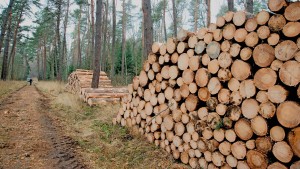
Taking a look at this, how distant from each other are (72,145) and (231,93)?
12.3 feet

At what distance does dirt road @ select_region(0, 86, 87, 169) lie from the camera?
4.93 metres

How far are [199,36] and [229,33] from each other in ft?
2.41

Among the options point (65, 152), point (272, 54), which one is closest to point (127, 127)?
point (65, 152)

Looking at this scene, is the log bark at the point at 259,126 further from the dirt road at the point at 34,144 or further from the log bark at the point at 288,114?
the dirt road at the point at 34,144

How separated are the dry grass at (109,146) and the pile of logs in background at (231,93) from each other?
295 millimetres

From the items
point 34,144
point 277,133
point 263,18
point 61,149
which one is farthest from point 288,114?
point 34,144

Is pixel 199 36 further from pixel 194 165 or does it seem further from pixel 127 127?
pixel 127 127

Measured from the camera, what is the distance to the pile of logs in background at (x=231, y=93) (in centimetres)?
341

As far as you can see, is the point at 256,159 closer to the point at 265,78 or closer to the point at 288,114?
the point at 288,114

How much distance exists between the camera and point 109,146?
598 centimetres

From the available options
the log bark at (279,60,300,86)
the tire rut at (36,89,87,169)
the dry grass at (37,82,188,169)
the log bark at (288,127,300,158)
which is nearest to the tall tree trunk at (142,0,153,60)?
the dry grass at (37,82,188,169)

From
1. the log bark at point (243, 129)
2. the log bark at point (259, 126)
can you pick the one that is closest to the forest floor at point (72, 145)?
the log bark at point (243, 129)

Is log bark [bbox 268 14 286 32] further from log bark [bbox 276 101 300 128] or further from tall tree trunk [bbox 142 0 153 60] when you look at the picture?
tall tree trunk [bbox 142 0 153 60]

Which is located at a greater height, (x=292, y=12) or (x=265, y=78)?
(x=292, y=12)
